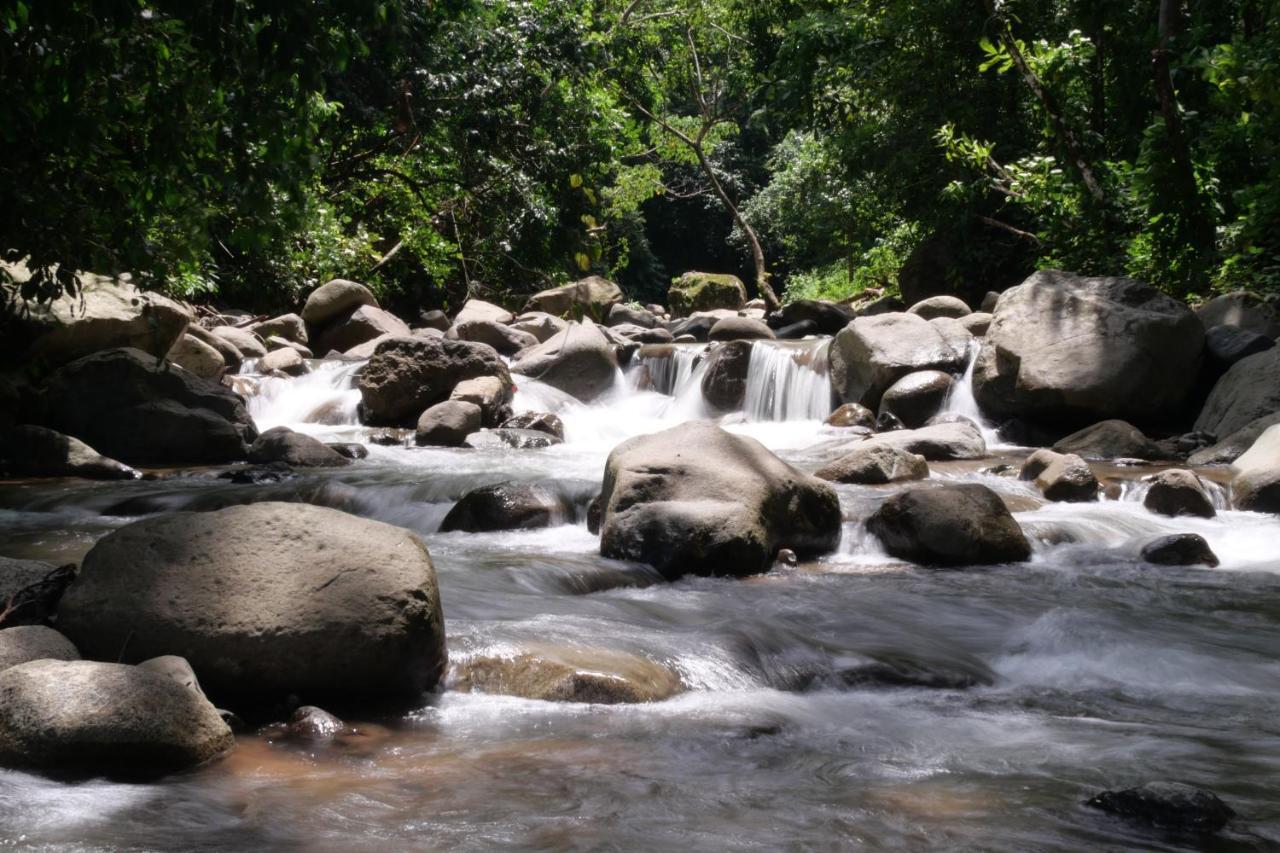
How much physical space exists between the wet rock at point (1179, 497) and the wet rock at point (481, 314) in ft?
35.6

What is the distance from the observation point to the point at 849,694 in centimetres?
492

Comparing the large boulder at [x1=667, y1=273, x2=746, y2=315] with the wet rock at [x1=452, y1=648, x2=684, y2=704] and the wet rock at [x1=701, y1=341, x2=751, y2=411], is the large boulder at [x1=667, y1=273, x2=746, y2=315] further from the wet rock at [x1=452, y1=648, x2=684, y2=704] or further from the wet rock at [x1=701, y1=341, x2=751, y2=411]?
the wet rock at [x1=452, y1=648, x2=684, y2=704]

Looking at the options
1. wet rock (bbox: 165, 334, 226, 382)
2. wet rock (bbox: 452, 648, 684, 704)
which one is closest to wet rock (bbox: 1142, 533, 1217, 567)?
wet rock (bbox: 452, 648, 684, 704)

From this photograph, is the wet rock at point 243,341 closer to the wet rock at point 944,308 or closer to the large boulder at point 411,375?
the large boulder at point 411,375

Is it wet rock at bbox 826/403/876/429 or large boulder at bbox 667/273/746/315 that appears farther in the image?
large boulder at bbox 667/273/746/315

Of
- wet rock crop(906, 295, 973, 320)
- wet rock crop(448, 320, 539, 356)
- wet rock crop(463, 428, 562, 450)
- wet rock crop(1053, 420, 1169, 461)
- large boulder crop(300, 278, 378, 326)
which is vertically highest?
wet rock crop(906, 295, 973, 320)

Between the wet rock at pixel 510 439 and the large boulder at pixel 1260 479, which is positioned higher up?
the large boulder at pixel 1260 479

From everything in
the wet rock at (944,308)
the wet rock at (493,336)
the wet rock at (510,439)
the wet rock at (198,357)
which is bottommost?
the wet rock at (510,439)

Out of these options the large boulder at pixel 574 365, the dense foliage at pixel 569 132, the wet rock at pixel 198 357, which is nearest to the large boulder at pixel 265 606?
the dense foliage at pixel 569 132

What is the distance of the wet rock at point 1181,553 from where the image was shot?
750cm

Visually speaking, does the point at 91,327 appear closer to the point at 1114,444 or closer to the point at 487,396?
the point at 487,396

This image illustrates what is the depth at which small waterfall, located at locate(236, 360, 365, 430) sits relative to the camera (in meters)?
13.8

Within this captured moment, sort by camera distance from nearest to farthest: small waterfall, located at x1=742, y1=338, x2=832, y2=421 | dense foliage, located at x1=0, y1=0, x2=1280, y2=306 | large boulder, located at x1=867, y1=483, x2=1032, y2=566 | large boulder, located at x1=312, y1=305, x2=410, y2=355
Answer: dense foliage, located at x1=0, y1=0, x2=1280, y2=306 < large boulder, located at x1=867, y1=483, x2=1032, y2=566 < small waterfall, located at x1=742, y1=338, x2=832, y2=421 < large boulder, located at x1=312, y1=305, x2=410, y2=355

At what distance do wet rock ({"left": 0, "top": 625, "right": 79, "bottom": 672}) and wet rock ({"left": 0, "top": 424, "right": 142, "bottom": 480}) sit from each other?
636 cm
